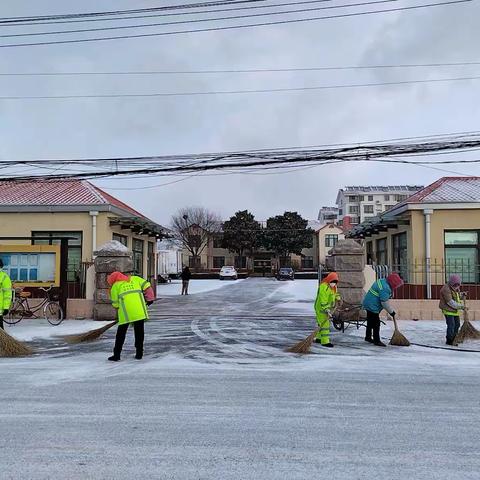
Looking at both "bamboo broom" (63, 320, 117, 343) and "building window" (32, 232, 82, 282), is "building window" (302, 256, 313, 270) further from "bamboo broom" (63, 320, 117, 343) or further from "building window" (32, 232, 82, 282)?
"bamboo broom" (63, 320, 117, 343)

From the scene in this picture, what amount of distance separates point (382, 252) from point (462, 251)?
6.09 meters

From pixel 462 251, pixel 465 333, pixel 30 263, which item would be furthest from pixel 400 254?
pixel 30 263

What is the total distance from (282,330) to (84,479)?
940cm

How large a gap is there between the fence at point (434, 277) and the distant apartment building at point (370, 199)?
257 feet

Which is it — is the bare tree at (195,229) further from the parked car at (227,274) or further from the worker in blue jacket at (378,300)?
the worker in blue jacket at (378,300)

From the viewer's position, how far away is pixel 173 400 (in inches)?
252

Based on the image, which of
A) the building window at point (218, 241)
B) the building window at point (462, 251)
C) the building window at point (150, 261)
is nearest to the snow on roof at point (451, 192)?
the building window at point (462, 251)

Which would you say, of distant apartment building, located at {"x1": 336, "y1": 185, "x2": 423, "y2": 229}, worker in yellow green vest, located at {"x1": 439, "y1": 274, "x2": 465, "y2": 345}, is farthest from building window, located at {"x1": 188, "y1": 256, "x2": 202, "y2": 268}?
worker in yellow green vest, located at {"x1": 439, "y1": 274, "x2": 465, "y2": 345}

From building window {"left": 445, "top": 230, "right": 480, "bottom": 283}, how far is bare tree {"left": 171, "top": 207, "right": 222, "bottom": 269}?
47.5 metres

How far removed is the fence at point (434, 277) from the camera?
1589cm

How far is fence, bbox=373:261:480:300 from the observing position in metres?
15.9

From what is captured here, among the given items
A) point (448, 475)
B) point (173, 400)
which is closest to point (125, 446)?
point (173, 400)

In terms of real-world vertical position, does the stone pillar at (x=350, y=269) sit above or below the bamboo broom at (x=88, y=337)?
above

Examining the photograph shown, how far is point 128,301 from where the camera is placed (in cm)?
900
